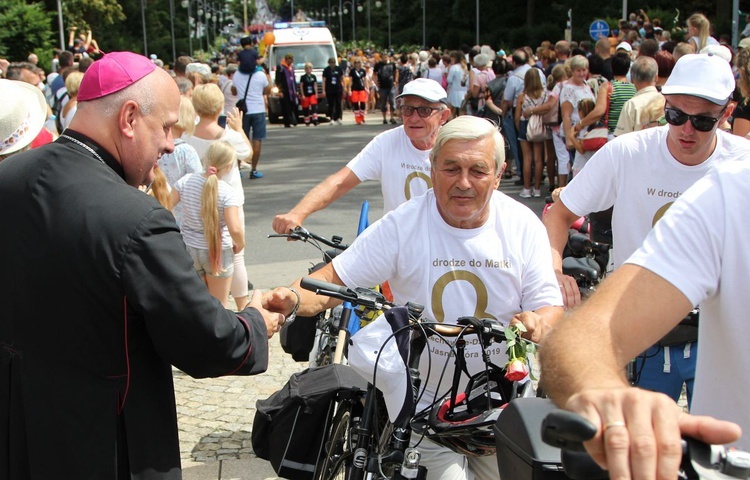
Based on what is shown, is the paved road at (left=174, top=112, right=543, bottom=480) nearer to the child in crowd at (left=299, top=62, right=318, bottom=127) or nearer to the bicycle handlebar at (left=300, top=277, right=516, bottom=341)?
the bicycle handlebar at (left=300, top=277, right=516, bottom=341)

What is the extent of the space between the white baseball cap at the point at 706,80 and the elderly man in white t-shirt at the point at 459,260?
0.89 meters

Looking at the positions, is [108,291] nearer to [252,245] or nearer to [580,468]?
[580,468]

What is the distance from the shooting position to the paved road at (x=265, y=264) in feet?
17.1

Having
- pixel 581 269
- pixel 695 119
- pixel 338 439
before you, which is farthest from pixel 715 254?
pixel 581 269

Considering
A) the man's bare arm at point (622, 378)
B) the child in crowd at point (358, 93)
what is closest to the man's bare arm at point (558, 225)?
the man's bare arm at point (622, 378)

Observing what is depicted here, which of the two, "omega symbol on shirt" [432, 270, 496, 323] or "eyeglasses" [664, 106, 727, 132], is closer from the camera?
"omega symbol on shirt" [432, 270, 496, 323]

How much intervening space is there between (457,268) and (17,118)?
88.9 inches

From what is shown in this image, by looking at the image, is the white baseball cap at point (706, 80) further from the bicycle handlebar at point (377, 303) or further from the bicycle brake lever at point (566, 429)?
the bicycle brake lever at point (566, 429)

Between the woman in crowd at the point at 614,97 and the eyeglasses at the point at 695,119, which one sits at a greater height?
the eyeglasses at the point at 695,119

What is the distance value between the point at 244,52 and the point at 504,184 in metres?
5.47

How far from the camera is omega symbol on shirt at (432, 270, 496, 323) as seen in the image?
342 centimetres

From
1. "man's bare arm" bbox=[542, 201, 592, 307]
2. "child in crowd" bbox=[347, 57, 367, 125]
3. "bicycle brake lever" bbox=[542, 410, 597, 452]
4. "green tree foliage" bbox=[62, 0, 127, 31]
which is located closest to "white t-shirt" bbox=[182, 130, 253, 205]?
"man's bare arm" bbox=[542, 201, 592, 307]

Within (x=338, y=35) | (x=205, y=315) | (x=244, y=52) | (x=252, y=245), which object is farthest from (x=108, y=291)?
(x=338, y=35)

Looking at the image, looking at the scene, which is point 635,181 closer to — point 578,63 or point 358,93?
point 578,63
